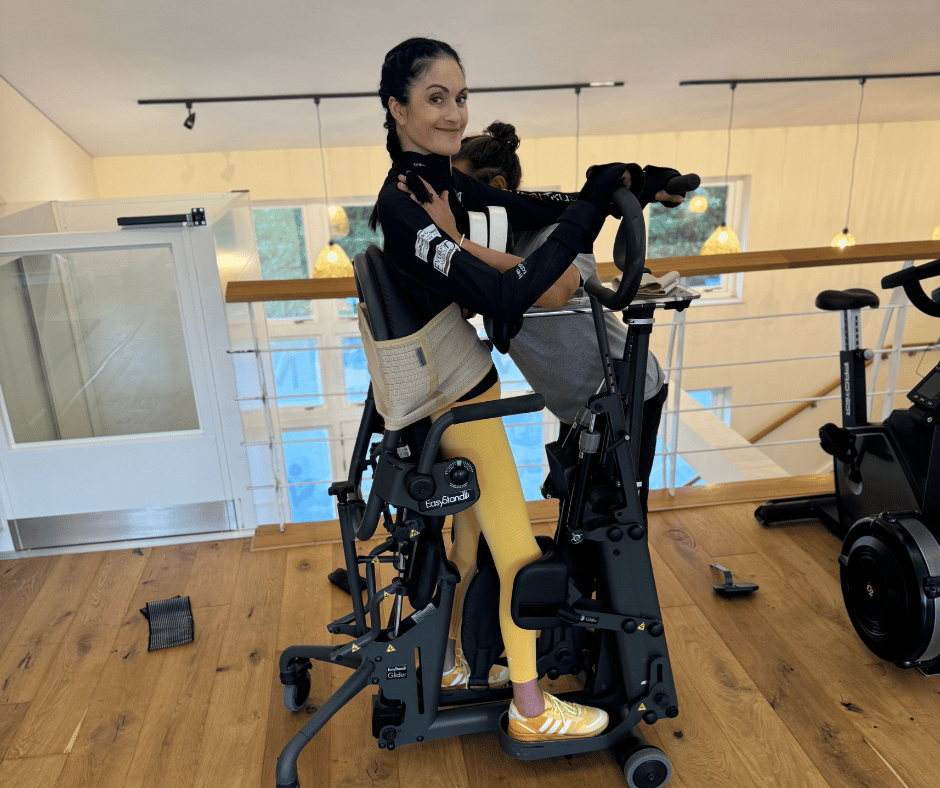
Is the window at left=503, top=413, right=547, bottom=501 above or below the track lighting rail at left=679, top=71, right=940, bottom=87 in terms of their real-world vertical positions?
below

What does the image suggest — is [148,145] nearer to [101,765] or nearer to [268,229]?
[268,229]

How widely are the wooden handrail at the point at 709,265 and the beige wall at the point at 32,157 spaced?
2.66 m

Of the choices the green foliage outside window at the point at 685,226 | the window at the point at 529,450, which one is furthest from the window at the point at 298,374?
the green foliage outside window at the point at 685,226

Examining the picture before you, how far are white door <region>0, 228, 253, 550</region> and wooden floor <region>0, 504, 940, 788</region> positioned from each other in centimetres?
20

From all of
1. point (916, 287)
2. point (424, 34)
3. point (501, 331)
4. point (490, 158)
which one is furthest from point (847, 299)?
point (424, 34)

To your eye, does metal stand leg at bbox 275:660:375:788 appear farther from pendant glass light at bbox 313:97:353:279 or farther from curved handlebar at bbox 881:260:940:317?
pendant glass light at bbox 313:97:353:279

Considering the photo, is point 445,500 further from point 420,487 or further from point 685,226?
point 685,226

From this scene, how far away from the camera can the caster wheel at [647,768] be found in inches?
55.7

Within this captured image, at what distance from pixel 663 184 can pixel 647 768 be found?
1.17m

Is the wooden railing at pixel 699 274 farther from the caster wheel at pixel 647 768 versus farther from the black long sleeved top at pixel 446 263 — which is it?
the caster wheel at pixel 647 768

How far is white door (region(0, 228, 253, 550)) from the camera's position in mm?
2350

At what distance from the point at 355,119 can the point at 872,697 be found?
233 inches

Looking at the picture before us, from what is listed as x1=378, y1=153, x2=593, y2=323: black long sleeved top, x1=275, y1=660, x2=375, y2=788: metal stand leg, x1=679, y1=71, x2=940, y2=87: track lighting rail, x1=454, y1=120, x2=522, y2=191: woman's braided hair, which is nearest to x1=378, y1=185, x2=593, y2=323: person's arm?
x1=378, y1=153, x2=593, y2=323: black long sleeved top

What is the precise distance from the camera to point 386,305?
1280mm
